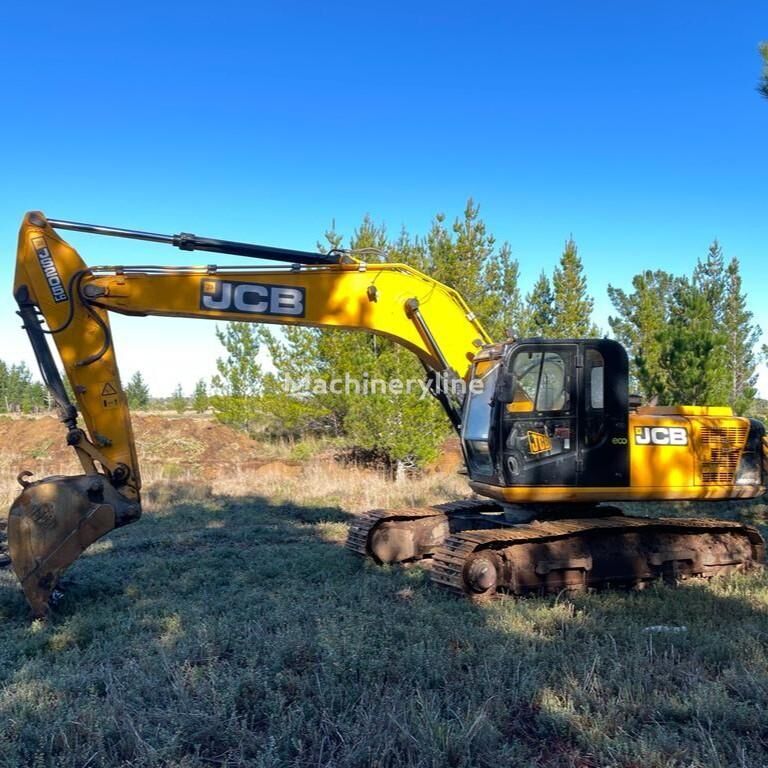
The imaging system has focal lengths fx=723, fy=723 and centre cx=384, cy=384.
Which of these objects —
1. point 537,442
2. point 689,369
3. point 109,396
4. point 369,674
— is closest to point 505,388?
point 537,442

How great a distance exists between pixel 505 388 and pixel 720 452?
261 centimetres

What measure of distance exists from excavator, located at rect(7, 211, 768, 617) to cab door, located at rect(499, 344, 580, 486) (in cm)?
1

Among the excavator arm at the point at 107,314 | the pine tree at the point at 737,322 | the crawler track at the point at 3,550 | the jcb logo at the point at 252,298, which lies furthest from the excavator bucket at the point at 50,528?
the pine tree at the point at 737,322

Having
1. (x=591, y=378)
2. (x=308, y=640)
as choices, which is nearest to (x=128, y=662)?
(x=308, y=640)

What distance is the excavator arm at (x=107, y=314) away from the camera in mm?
6055

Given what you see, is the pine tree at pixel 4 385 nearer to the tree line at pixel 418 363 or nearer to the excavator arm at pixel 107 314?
the tree line at pixel 418 363

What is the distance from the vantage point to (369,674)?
458 cm

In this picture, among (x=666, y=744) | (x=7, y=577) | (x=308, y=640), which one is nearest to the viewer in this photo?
(x=666, y=744)

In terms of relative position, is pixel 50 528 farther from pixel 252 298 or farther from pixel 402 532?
pixel 402 532

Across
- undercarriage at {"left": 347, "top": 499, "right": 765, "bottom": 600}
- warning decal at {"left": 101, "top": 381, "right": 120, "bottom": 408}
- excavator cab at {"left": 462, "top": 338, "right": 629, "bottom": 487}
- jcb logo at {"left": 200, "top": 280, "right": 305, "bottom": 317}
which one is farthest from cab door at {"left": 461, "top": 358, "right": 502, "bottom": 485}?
warning decal at {"left": 101, "top": 381, "right": 120, "bottom": 408}

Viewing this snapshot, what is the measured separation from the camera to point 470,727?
149 inches

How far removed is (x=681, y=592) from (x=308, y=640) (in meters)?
3.83

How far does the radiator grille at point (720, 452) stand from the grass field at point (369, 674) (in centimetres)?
107

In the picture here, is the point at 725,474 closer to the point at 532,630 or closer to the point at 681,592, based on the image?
the point at 681,592
